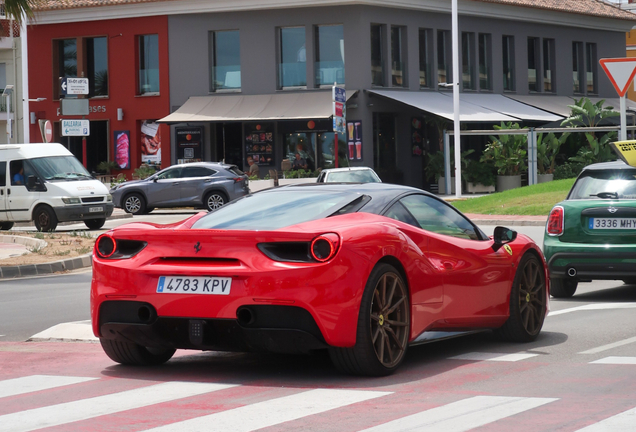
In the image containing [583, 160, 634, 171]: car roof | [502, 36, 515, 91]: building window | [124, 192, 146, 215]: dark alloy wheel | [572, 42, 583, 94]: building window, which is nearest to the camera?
[583, 160, 634, 171]: car roof

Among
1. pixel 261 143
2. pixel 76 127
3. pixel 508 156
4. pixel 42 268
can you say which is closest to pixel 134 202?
pixel 76 127

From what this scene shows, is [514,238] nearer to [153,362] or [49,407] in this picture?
[153,362]

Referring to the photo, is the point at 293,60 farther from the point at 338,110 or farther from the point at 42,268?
the point at 42,268

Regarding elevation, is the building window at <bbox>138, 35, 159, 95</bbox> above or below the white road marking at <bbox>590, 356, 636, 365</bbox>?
above

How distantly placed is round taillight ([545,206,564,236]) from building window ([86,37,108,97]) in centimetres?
3690

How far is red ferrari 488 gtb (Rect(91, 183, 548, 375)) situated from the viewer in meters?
6.69

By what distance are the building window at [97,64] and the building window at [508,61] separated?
17.6m

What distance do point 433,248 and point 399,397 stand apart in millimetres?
1601

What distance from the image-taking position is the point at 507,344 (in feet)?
28.4

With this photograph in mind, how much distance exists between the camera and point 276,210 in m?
7.57

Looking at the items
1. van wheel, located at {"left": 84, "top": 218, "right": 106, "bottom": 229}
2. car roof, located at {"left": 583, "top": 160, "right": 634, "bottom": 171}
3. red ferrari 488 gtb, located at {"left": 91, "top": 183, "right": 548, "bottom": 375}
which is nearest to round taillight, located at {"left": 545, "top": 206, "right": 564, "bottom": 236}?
car roof, located at {"left": 583, "top": 160, "right": 634, "bottom": 171}

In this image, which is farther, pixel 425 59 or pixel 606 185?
pixel 425 59

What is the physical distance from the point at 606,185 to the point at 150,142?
117ft

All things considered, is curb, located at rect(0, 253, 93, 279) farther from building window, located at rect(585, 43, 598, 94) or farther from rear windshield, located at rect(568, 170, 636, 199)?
building window, located at rect(585, 43, 598, 94)
